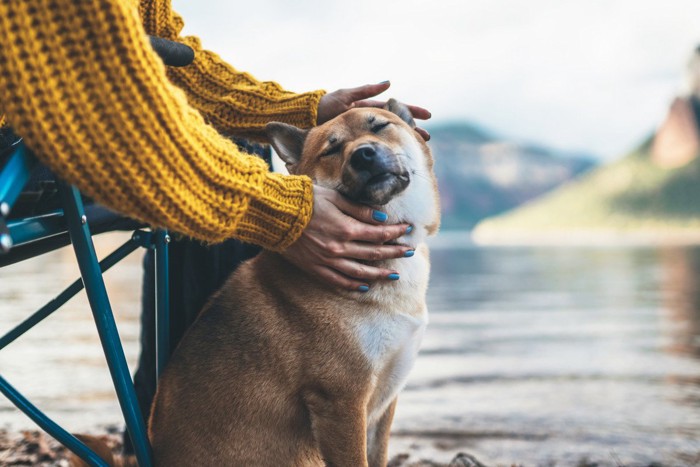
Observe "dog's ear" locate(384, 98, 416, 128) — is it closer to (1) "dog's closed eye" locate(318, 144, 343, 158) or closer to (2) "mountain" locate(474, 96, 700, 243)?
(1) "dog's closed eye" locate(318, 144, 343, 158)

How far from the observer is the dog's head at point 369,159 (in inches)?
86.0

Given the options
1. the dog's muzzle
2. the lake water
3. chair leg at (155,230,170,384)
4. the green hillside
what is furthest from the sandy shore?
the green hillside

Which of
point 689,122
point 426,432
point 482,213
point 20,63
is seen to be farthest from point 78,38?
point 482,213

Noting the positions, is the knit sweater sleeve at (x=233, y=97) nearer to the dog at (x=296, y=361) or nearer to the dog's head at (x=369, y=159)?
the dog's head at (x=369, y=159)

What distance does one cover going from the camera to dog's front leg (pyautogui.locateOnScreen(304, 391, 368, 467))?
6.47 ft

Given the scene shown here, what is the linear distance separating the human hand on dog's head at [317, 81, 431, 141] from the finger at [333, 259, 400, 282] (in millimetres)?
926

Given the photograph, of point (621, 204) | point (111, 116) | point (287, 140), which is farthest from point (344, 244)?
point (621, 204)

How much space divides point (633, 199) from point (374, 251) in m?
66.4

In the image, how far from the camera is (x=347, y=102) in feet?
9.17

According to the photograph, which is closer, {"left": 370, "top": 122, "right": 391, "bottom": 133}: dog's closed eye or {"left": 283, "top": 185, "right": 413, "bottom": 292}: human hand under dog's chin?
{"left": 283, "top": 185, "right": 413, "bottom": 292}: human hand under dog's chin

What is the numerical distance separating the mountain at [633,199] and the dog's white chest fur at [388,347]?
52575 mm

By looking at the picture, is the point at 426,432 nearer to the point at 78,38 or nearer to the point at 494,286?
the point at 78,38

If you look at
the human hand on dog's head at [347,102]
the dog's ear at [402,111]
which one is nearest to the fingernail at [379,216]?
the dog's ear at [402,111]

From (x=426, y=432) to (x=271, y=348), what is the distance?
160cm
